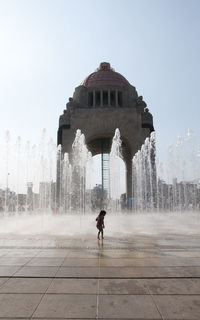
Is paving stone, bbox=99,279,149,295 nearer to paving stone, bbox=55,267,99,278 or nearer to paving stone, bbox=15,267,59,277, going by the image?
paving stone, bbox=55,267,99,278

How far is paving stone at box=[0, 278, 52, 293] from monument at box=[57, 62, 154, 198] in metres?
30.4

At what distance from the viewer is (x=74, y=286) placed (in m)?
3.80

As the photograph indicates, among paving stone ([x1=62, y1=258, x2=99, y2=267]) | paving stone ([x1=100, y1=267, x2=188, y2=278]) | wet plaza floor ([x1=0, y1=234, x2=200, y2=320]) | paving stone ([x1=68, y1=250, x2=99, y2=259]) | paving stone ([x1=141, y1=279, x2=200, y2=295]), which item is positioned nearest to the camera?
wet plaza floor ([x1=0, y1=234, x2=200, y2=320])

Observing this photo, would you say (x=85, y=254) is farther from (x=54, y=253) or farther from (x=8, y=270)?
(x=8, y=270)

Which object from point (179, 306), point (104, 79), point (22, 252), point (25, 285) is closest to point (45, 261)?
point (22, 252)

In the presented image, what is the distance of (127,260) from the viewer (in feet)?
17.8

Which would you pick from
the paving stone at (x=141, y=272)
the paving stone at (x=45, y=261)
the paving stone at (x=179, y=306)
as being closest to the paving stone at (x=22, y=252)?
the paving stone at (x=45, y=261)

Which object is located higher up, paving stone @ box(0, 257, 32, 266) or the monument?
the monument

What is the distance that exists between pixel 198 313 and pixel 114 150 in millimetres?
31970

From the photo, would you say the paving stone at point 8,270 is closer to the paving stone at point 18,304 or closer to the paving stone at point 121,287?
the paving stone at point 18,304

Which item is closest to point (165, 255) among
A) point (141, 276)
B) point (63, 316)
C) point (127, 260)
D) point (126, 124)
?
point (127, 260)

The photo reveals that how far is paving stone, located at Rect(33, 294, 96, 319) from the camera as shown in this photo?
9.37ft

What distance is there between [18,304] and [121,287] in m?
1.47

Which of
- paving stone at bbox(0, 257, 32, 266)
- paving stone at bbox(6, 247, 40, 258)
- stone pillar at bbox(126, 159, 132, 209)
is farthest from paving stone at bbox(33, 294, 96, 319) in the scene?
stone pillar at bbox(126, 159, 132, 209)
